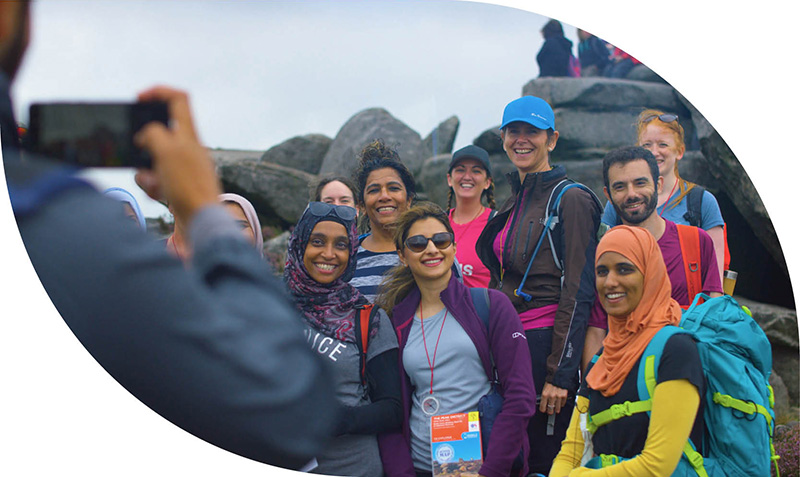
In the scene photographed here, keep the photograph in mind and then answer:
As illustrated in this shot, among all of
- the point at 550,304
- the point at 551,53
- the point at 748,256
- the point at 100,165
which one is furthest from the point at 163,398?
the point at 748,256

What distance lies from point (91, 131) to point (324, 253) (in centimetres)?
108

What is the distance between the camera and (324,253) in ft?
8.87

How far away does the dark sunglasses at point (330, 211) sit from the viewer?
2729 mm

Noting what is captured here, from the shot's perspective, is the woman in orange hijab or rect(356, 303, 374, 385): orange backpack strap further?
rect(356, 303, 374, 385): orange backpack strap

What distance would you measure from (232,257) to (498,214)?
1901 millimetres

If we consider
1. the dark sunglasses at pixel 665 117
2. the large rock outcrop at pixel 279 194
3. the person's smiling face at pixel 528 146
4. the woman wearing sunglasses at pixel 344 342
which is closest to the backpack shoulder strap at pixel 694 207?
the dark sunglasses at pixel 665 117

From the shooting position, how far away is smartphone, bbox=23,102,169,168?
63.7 inches

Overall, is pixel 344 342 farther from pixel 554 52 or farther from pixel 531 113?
pixel 554 52

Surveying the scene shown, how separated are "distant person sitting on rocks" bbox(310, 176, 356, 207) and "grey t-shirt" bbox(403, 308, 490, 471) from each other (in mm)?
980

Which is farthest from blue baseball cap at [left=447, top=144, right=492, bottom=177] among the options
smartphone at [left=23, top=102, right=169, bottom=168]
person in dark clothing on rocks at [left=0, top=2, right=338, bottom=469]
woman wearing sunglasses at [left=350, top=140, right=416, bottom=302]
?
person in dark clothing on rocks at [left=0, top=2, right=338, bottom=469]

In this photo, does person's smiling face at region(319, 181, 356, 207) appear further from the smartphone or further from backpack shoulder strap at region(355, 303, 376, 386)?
the smartphone

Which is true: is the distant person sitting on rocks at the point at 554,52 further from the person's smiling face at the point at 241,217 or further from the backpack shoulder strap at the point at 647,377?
the person's smiling face at the point at 241,217

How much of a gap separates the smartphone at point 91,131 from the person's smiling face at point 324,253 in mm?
1031

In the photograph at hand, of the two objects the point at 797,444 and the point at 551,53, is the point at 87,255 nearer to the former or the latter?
the point at 551,53
